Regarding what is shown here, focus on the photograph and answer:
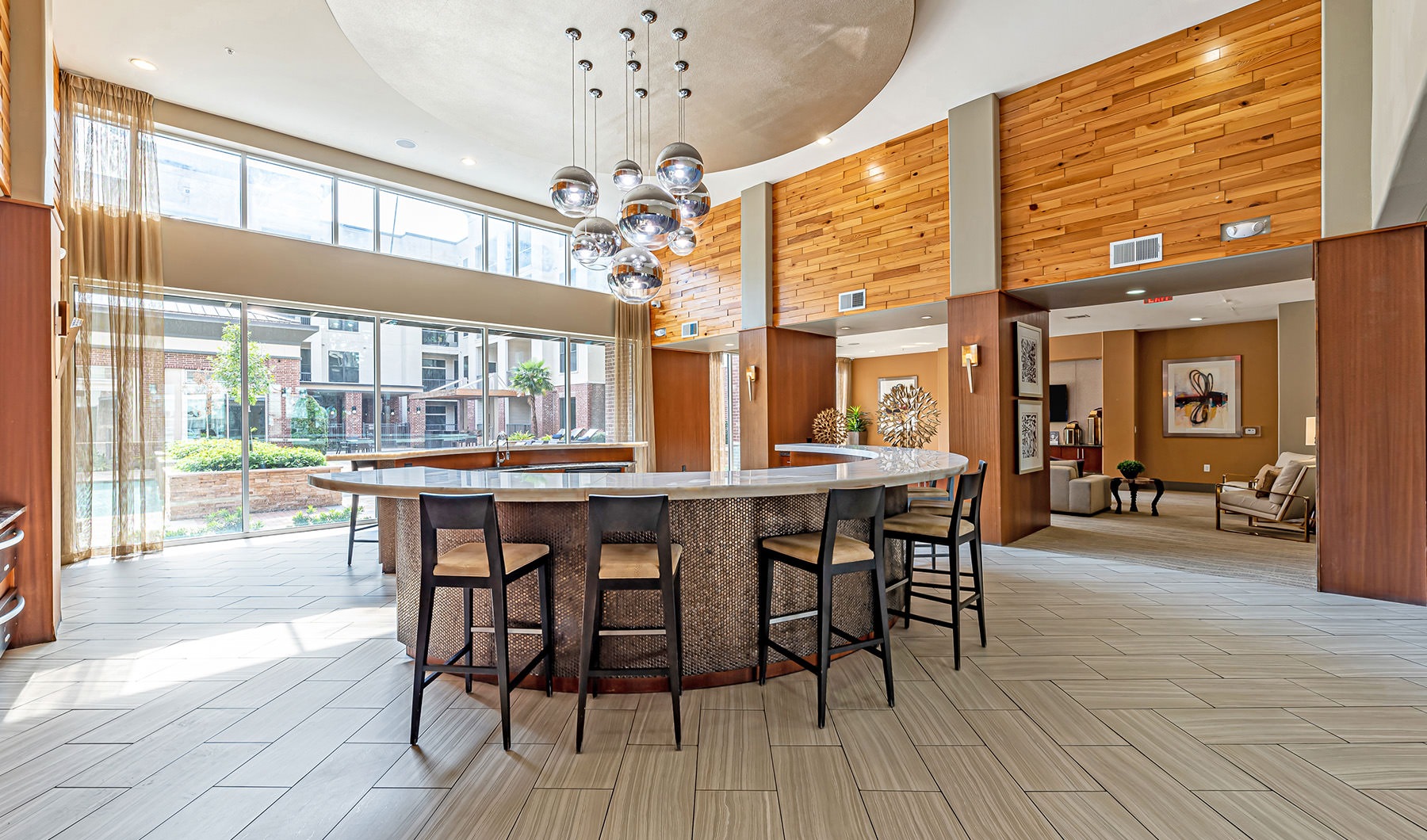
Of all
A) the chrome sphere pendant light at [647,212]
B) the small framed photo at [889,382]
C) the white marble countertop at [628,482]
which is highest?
the chrome sphere pendant light at [647,212]

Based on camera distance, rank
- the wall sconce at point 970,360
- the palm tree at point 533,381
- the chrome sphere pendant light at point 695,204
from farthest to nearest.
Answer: the palm tree at point 533,381 < the wall sconce at point 970,360 < the chrome sphere pendant light at point 695,204

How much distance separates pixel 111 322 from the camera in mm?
5527

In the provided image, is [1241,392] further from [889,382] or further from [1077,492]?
[889,382]

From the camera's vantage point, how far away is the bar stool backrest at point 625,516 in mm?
2301

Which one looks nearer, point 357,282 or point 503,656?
point 503,656

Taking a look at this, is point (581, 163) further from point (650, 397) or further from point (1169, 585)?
point (1169, 585)

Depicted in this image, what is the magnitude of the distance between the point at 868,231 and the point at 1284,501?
207 inches

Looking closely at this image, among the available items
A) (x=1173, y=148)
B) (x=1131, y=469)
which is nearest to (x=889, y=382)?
(x=1131, y=469)

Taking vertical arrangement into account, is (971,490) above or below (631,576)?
above

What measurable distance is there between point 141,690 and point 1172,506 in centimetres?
1136

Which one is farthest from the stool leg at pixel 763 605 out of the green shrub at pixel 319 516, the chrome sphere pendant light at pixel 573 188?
the green shrub at pixel 319 516

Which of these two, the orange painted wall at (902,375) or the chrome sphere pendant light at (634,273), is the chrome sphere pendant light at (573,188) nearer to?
the chrome sphere pendant light at (634,273)

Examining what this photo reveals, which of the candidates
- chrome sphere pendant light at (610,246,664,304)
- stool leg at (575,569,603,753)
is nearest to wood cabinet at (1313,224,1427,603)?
chrome sphere pendant light at (610,246,664,304)

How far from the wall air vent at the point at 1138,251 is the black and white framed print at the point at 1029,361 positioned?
110cm
